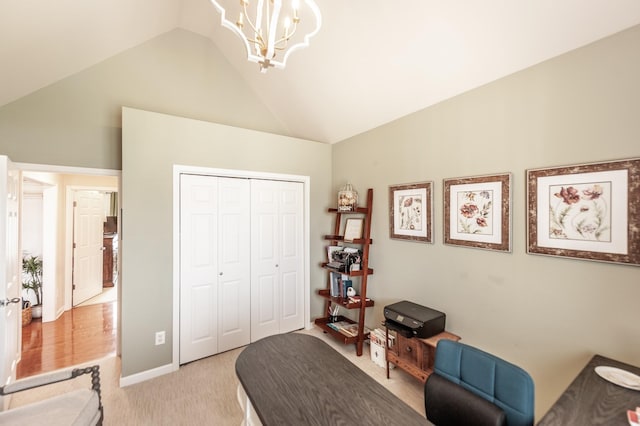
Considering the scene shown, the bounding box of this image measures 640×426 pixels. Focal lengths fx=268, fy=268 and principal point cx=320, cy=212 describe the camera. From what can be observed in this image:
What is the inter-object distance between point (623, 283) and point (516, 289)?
53cm

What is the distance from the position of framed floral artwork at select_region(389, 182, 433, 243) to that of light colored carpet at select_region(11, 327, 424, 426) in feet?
4.27

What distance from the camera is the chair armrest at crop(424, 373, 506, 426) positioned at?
3.59 ft

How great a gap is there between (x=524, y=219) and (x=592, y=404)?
1.09 m

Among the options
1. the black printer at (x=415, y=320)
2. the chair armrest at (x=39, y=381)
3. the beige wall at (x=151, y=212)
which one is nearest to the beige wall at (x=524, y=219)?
the black printer at (x=415, y=320)

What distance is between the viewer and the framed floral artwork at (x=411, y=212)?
97.5 inches

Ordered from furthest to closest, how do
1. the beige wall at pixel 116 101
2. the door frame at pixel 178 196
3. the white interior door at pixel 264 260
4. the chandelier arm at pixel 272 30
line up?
the white interior door at pixel 264 260 < the door frame at pixel 178 196 < the beige wall at pixel 116 101 < the chandelier arm at pixel 272 30

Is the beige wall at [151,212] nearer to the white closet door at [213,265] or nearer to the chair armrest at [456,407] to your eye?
the white closet door at [213,265]

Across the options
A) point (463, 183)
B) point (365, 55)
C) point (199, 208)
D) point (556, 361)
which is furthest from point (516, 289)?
point (199, 208)

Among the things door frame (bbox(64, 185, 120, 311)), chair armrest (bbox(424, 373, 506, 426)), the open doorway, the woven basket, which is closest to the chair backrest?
chair armrest (bbox(424, 373, 506, 426))

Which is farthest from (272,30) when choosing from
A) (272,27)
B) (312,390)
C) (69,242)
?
(69,242)

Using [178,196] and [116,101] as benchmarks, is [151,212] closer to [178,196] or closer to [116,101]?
[178,196]

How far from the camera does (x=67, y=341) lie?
316 centimetres

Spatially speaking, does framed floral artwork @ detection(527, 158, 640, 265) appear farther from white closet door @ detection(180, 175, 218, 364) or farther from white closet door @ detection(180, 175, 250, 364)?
white closet door @ detection(180, 175, 218, 364)

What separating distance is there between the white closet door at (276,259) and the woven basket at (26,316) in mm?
3145
